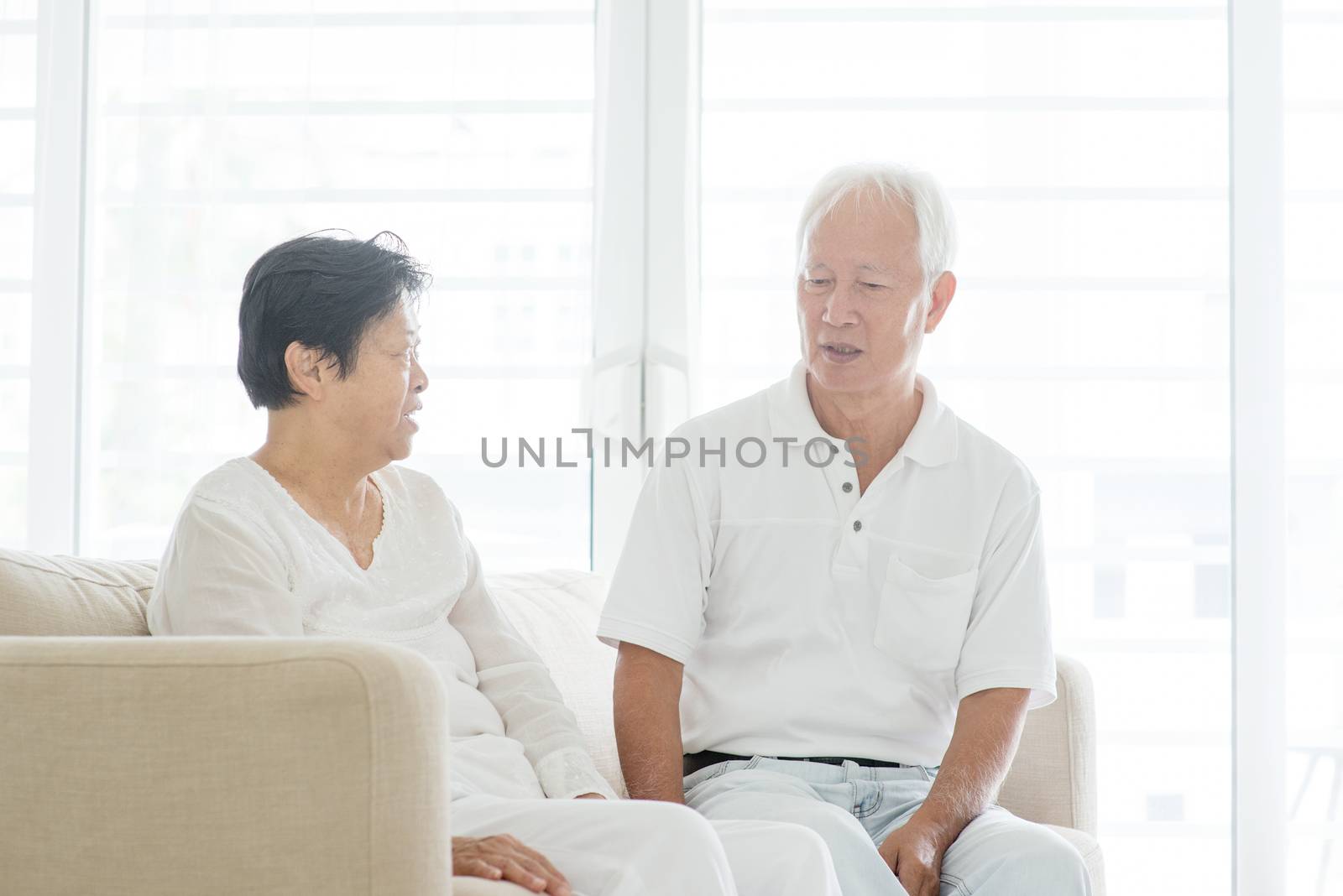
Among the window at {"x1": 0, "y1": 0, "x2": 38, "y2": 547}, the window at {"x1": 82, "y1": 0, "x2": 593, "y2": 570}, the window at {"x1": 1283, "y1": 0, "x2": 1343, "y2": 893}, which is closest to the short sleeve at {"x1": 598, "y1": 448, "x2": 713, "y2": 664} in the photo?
the window at {"x1": 82, "y1": 0, "x2": 593, "y2": 570}

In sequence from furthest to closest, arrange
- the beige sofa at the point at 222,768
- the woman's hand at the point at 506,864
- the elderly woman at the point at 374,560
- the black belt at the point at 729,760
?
the black belt at the point at 729,760, the elderly woman at the point at 374,560, the woman's hand at the point at 506,864, the beige sofa at the point at 222,768

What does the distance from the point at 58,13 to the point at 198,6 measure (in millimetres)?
368

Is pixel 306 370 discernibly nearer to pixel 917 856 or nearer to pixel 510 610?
pixel 510 610

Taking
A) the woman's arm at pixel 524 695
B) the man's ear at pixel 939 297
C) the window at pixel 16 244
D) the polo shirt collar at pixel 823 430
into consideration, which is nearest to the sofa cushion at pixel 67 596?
the woman's arm at pixel 524 695

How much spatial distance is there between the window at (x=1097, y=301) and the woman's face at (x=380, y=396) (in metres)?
1.37

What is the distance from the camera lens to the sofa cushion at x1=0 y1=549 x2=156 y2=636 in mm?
1447

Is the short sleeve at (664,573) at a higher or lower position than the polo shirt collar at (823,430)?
lower

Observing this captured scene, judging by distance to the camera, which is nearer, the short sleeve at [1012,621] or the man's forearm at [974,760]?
the man's forearm at [974,760]

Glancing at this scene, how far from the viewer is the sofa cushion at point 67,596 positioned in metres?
1.45

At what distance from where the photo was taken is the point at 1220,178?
2.94 m

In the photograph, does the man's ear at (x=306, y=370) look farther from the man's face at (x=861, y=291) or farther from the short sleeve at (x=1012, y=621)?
the short sleeve at (x=1012, y=621)

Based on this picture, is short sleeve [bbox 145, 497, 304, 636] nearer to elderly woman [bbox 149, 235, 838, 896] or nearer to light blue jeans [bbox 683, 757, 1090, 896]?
elderly woman [bbox 149, 235, 838, 896]

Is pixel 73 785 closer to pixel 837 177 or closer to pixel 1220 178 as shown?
pixel 837 177

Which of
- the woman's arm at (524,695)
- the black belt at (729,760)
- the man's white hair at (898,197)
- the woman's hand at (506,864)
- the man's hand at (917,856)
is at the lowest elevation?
the man's hand at (917,856)
